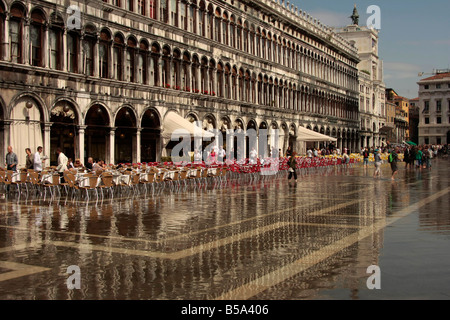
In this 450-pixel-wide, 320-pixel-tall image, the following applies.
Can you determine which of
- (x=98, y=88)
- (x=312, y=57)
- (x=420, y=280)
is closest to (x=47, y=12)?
(x=98, y=88)

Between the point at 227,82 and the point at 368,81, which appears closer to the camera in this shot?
the point at 227,82

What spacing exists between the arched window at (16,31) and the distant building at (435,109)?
5004 inches

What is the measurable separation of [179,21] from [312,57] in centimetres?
3123

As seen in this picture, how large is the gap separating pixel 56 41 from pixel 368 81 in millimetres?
77267

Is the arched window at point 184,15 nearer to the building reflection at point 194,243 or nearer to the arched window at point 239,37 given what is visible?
the arched window at point 239,37

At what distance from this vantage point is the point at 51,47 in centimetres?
2655

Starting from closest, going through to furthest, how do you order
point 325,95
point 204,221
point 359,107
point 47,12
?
point 204,221 < point 47,12 < point 325,95 < point 359,107

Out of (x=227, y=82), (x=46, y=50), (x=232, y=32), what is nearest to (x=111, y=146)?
(x=46, y=50)

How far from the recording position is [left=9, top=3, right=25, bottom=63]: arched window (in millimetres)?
24266

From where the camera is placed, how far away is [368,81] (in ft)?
313

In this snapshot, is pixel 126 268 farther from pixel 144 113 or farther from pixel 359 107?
pixel 359 107

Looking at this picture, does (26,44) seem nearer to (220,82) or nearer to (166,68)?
(166,68)

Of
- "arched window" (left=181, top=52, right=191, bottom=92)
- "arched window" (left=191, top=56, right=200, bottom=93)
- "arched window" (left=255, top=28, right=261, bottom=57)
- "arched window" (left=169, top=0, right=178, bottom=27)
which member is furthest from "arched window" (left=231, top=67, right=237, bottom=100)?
"arched window" (left=169, top=0, right=178, bottom=27)

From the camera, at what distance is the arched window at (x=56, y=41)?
2647 cm
